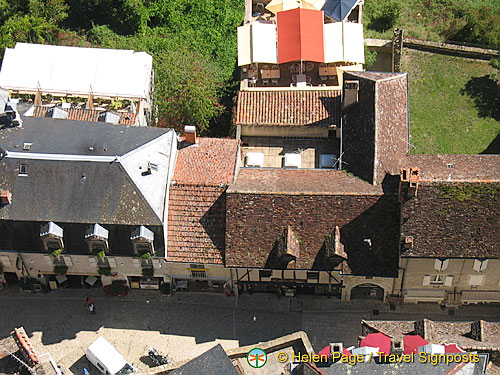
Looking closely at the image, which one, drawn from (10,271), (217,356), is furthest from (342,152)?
(10,271)

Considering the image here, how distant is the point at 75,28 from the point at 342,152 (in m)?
35.6

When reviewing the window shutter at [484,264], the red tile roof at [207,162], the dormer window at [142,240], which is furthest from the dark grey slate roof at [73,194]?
the window shutter at [484,264]

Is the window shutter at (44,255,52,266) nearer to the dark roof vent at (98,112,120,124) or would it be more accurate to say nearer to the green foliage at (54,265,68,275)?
the green foliage at (54,265,68,275)

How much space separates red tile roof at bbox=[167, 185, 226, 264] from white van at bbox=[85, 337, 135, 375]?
7.63 m

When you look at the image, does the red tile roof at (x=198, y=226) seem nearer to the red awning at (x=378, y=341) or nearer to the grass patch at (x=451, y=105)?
the red awning at (x=378, y=341)

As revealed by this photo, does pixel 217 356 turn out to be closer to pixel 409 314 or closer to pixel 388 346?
pixel 388 346

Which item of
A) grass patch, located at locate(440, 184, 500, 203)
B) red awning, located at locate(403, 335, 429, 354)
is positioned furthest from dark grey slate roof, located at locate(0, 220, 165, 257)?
grass patch, located at locate(440, 184, 500, 203)

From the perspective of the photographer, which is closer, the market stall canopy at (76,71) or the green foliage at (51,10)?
the market stall canopy at (76,71)

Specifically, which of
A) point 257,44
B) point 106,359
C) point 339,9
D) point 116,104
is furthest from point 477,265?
point 116,104

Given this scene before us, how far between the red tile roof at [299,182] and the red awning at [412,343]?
33.7 feet

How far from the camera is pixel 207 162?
58188 millimetres

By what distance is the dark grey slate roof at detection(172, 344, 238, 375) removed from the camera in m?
43.0

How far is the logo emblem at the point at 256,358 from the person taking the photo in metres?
46.1

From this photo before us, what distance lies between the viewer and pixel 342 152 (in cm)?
5912
